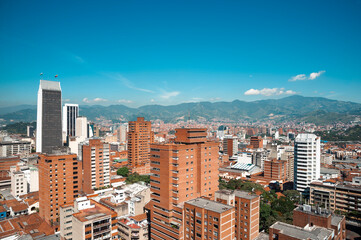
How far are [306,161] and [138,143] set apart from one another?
36293 mm

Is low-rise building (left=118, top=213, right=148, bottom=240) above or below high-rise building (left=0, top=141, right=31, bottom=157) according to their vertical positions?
below

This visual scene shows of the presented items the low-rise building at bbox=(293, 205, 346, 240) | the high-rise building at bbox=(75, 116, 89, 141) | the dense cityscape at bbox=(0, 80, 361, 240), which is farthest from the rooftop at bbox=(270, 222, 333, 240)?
the high-rise building at bbox=(75, 116, 89, 141)

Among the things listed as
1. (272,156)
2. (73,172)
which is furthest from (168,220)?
(272,156)

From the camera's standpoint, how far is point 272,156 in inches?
2440

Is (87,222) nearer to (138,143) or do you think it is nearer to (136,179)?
(136,179)

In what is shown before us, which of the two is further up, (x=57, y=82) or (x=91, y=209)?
(x=57, y=82)

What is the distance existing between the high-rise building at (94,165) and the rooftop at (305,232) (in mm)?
31856

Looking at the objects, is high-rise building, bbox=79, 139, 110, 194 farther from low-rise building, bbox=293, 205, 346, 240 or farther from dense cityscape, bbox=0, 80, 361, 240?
low-rise building, bbox=293, 205, 346, 240

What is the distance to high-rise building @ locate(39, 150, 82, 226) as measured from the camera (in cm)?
2959

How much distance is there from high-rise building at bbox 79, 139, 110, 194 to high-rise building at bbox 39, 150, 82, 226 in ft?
30.1

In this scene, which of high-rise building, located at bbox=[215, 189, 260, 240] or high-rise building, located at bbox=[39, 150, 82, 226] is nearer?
high-rise building, located at bbox=[215, 189, 260, 240]

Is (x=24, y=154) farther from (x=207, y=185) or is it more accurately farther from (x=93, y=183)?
(x=207, y=185)

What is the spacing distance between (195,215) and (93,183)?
27610 mm

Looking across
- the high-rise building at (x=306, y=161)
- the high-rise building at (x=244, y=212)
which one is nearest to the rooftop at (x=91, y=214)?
the high-rise building at (x=244, y=212)
